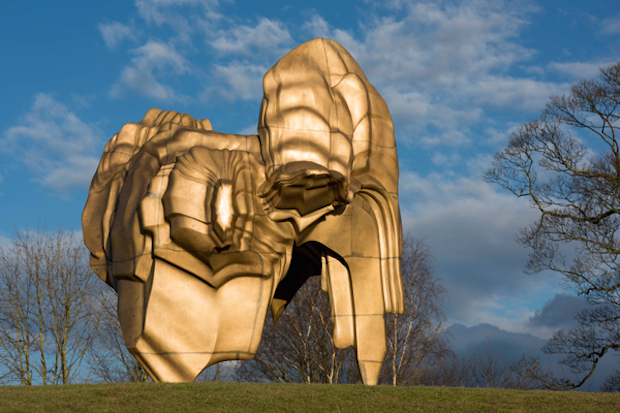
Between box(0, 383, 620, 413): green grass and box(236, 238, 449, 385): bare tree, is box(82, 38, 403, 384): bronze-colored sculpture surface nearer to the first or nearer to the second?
box(0, 383, 620, 413): green grass

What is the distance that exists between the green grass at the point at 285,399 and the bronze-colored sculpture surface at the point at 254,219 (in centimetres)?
154

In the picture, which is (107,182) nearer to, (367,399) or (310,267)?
(310,267)

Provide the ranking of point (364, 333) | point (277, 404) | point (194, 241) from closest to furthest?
point (277, 404)
point (194, 241)
point (364, 333)

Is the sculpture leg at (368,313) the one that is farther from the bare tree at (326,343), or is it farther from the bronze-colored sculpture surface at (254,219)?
the bare tree at (326,343)

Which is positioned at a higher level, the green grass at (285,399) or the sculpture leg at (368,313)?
the sculpture leg at (368,313)

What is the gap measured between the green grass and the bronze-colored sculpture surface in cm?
154

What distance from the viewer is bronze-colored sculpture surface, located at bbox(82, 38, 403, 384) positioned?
32.9ft

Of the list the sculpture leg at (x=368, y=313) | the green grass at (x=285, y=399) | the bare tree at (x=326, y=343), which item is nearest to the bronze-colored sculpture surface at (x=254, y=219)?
the sculpture leg at (x=368, y=313)

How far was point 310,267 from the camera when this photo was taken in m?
13.3

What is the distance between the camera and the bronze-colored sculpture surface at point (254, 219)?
10016 millimetres

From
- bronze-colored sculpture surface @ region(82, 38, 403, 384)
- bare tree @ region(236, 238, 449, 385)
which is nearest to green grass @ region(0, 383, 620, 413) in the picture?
bronze-colored sculpture surface @ region(82, 38, 403, 384)

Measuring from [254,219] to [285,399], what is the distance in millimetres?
3222

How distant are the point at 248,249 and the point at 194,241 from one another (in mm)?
934

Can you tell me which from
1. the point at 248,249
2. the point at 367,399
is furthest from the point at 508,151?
the point at 367,399
